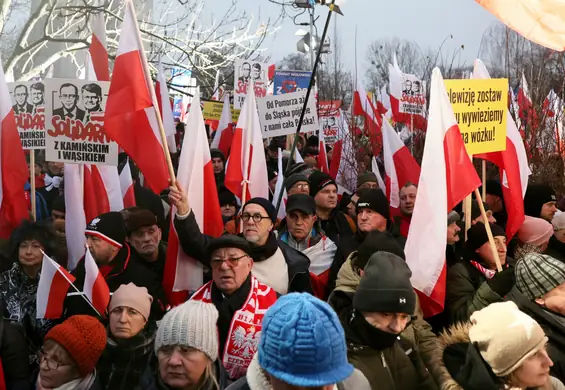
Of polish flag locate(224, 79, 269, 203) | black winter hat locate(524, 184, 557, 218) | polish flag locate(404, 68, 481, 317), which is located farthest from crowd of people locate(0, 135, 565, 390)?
black winter hat locate(524, 184, 557, 218)

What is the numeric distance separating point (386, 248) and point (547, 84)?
704 cm

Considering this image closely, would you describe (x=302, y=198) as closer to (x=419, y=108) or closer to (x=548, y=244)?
(x=548, y=244)

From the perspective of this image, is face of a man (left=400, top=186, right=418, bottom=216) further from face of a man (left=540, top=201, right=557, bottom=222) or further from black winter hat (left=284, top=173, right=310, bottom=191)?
→ face of a man (left=540, top=201, right=557, bottom=222)

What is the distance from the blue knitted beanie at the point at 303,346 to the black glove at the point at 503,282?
2.48m

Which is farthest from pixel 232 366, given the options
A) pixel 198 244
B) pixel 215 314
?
pixel 198 244

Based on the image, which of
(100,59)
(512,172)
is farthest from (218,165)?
(512,172)

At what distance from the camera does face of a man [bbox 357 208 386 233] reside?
5352 millimetres

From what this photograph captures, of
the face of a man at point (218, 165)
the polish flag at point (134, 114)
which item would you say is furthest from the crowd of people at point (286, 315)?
the face of a man at point (218, 165)

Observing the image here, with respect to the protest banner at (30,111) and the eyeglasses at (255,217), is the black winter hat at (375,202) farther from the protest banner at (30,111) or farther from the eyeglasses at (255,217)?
the protest banner at (30,111)

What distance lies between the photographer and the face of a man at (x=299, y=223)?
548cm

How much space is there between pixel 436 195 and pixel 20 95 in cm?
467

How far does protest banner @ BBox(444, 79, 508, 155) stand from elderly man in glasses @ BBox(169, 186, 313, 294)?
6.21 ft

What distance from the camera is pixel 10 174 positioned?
18.8 ft

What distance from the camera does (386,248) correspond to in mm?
4230
